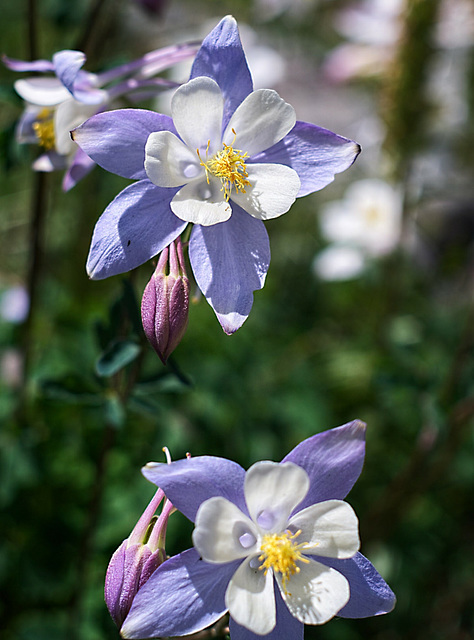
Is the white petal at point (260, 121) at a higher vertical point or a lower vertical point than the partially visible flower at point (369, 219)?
higher

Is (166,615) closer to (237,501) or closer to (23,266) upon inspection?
(237,501)

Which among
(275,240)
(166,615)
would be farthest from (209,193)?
(275,240)

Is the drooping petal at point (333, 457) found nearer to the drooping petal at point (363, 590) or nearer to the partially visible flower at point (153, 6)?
the drooping petal at point (363, 590)

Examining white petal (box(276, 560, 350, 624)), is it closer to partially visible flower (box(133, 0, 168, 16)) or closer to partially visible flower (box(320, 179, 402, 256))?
partially visible flower (box(133, 0, 168, 16))

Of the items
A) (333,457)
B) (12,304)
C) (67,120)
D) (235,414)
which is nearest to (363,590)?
(333,457)

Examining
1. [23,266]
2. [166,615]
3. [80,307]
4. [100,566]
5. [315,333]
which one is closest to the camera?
[166,615]

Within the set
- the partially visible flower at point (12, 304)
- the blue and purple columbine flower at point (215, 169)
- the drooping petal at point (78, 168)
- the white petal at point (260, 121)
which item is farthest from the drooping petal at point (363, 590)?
the partially visible flower at point (12, 304)

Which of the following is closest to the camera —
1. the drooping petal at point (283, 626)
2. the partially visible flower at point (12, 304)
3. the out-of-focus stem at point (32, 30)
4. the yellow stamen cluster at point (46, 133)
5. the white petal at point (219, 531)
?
the white petal at point (219, 531)
